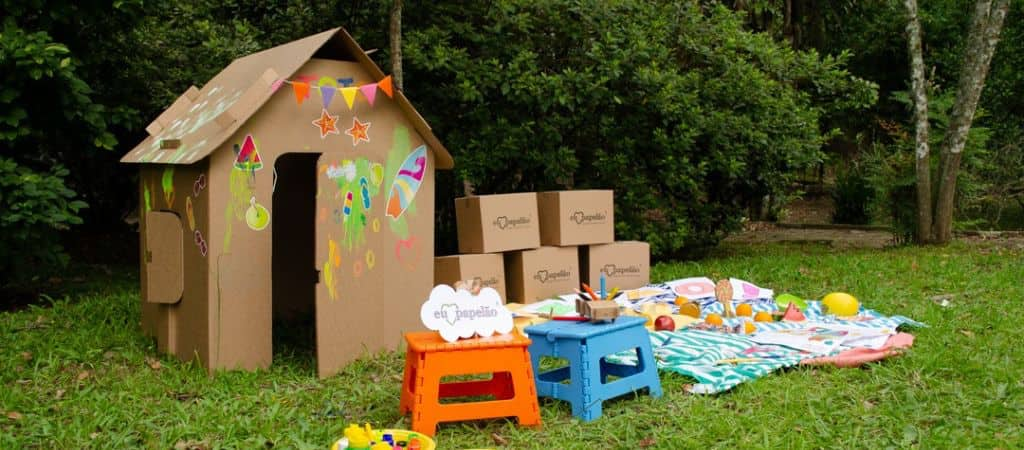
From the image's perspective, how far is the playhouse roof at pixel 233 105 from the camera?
204 inches

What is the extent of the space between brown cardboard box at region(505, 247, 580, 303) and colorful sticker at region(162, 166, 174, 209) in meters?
2.87

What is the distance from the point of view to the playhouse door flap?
555 cm

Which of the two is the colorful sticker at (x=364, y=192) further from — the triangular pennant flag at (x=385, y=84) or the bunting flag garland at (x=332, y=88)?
the triangular pennant flag at (x=385, y=84)

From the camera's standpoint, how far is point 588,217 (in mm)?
7973

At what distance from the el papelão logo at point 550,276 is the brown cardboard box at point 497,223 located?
24cm

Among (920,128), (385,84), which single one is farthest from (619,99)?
(920,128)

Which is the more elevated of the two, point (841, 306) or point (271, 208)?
point (271, 208)

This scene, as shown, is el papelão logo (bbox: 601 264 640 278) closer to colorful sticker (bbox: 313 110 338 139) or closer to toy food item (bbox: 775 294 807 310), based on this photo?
toy food item (bbox: 775 294 807 310)

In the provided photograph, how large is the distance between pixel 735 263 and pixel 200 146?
6172 millimetres

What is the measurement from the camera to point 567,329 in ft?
14.5

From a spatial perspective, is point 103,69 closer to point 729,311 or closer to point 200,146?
point 200,146

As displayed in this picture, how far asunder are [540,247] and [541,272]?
0.23 m

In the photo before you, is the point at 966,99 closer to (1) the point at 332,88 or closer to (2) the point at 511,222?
(2) the point at 511,222

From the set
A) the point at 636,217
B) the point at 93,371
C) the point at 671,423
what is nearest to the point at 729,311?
the point at 671,423
